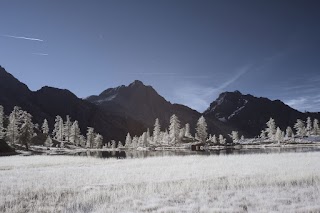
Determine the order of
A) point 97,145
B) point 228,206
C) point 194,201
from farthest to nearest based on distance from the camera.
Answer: point 97,145, point 194,201, point 228,206

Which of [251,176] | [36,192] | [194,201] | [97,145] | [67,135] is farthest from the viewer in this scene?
[97,145]

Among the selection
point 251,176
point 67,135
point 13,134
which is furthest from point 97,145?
point 251,176

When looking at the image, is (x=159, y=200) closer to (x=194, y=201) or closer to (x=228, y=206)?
(x=194, y=201)

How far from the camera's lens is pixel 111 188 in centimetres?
1745

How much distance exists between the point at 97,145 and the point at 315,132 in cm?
10812

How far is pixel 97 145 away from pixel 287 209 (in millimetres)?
156237

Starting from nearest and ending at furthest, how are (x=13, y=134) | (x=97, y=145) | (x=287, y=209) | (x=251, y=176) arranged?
(x=287, y=209)
(x=251, y=176)
(x=13, y=134)
(x=97, y=145)

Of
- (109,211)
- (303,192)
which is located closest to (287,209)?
(303,192)

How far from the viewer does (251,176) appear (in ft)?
66.1

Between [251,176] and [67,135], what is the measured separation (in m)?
142

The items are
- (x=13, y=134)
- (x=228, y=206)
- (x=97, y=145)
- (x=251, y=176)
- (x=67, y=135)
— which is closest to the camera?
(x=228, y=206)

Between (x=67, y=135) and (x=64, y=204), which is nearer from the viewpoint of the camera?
(x=64, y=204)

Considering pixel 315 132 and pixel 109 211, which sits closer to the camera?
pixel 109 211

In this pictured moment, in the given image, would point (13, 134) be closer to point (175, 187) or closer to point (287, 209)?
point (175, 187)
